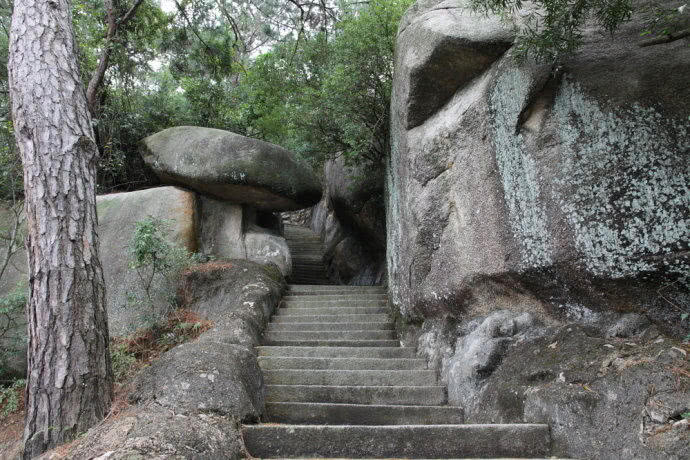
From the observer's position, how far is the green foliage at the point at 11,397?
604 cm

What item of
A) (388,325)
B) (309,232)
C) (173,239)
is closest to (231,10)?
(173,239)

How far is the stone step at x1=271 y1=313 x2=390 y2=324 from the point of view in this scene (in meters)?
7.74

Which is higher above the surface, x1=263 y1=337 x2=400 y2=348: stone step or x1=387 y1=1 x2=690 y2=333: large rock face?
x1=387 y1=1 x2=690 y2=333: large rock face

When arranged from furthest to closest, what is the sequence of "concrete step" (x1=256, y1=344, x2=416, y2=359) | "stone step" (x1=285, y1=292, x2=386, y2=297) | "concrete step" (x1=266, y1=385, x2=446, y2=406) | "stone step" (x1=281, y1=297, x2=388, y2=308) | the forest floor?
"stone step" (x1=285, y1=292, x2=386, y2=297) < "stone step" (x1=281, y1=297, x2=388, y2=308) < "concrete step" (x1=256, y1=344, x2=416, y2=359) < the forest floor < "concrete step" (x1=266, y1=385, x2=446, y2=406)

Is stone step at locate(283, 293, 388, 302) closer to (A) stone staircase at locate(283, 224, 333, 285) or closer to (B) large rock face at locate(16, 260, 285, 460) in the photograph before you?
(A) stone staircase at locate(283, 224, 333, 285)

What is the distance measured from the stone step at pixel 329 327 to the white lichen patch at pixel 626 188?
3809mm

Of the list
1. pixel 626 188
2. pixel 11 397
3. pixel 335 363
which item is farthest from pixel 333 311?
pixel 626 188

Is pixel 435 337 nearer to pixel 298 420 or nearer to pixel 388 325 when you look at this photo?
pixel 388 325

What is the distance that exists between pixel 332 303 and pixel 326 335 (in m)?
1.31

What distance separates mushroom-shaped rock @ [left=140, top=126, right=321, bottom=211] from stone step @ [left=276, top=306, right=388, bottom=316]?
2508 mm

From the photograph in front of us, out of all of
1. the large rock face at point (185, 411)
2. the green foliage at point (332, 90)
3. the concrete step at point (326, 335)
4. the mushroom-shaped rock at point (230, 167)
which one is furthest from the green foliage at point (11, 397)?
the green foliage at point (332, 90)

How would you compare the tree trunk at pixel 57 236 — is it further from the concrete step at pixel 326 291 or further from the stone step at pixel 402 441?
the concrete step at pixel 326 291

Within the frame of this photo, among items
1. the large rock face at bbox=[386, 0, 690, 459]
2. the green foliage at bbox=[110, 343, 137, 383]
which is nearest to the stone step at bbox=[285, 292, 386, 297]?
the large rock face at bbox=[386, 0, 690, 459]

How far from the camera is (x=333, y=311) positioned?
8.05 m
